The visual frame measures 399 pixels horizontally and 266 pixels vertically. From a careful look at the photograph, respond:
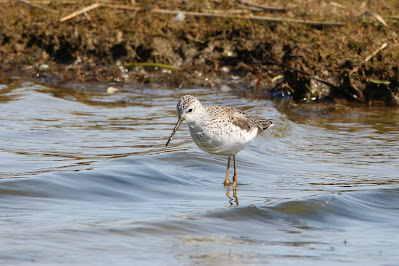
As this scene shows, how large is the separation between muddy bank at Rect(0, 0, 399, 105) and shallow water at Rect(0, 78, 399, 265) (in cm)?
117

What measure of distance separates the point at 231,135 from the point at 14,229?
2.53 metres

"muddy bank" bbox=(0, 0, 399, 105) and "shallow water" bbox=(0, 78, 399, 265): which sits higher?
"muddy bank" bbox=(0, 0, 399, 105)

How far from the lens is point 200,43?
12.4m

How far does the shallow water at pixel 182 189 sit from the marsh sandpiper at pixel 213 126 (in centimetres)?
50

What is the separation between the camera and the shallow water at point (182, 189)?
4.89 m

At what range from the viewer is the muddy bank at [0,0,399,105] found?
37.2ft

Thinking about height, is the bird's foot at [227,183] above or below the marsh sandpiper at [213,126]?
below

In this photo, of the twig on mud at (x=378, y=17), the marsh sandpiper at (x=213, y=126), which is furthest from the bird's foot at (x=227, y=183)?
the twig on mud at (x=378, y=17)

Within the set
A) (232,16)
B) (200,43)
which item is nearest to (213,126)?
(200,43)

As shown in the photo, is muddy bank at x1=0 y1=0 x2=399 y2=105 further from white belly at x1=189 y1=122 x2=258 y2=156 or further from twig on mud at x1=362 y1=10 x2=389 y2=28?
white belly at x1=189 y1=122 x2=258 y2=156

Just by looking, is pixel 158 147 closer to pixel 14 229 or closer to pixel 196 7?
pixel 14 229

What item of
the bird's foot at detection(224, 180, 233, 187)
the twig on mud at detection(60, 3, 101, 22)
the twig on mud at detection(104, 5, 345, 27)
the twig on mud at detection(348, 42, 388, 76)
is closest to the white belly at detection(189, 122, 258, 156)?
the bird's foot at detection(224, 180, 233, 187)

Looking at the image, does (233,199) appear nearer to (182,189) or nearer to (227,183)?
(182,189)

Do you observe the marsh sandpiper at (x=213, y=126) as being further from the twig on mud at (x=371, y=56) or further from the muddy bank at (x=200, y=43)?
the muddy bank at (x=200, y=43)
